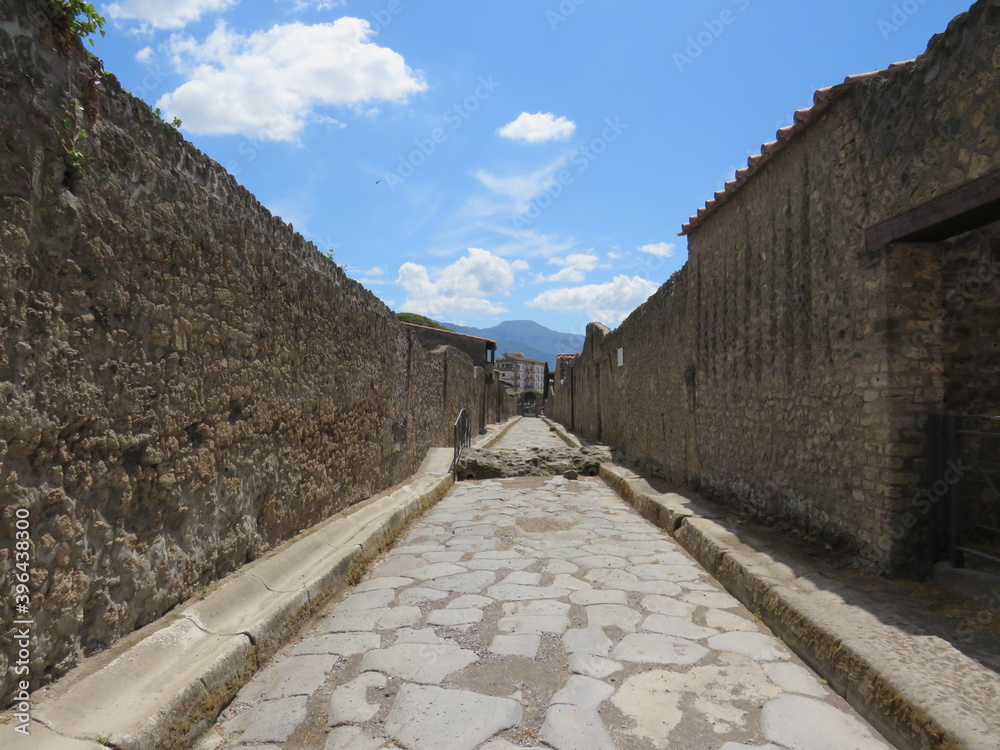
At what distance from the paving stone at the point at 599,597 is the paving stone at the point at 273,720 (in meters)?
1.86

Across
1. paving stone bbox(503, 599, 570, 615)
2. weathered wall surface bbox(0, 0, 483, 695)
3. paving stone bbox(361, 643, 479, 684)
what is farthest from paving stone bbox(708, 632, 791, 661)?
weathered wall surface bbox(0, 0, 483, 695)

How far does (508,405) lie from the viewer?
3962 cm

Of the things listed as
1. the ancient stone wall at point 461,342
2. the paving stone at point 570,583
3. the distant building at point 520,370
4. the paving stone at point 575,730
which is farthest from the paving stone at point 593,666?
the distant building at point 520,370

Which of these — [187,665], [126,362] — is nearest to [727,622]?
[187,665]

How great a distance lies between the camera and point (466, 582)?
4195 mm

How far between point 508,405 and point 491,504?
3218cm

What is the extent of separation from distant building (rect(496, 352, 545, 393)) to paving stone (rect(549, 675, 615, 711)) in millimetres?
64578

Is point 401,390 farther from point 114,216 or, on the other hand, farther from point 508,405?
point 508,405

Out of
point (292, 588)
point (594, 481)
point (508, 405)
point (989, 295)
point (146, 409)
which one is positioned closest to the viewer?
point (146, 409)

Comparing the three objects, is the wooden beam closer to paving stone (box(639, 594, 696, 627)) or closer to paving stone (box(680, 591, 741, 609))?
paving stone (box(680, 591, 741, 609))

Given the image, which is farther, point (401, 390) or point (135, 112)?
point (401, 390)

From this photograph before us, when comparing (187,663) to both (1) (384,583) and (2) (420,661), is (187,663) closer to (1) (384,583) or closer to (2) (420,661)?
(2) (420,661)

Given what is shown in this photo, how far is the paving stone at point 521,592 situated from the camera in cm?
386

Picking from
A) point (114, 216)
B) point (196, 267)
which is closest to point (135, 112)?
point (114, 216)
